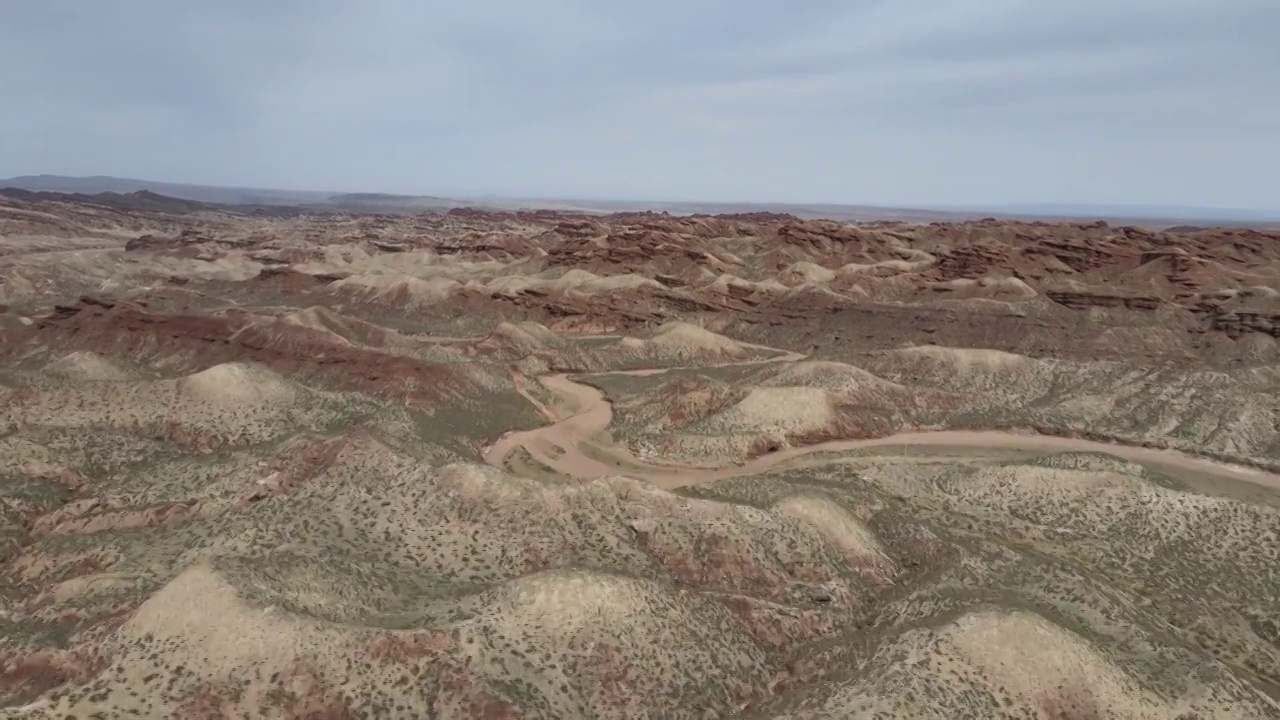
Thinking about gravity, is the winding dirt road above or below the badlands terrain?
below

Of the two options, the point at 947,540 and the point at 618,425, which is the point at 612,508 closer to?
the point at 947,540

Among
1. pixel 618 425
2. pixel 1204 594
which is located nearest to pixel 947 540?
pixel 1204 594

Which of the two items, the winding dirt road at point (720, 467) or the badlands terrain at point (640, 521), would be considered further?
the winding dirt road at point (720, 467)

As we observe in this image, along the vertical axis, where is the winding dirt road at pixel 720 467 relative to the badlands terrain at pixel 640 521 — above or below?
below

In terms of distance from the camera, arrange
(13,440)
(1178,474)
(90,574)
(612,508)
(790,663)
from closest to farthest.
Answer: (790,663)
(90,574)
(612,508)
(13,440)
(1178,474)
